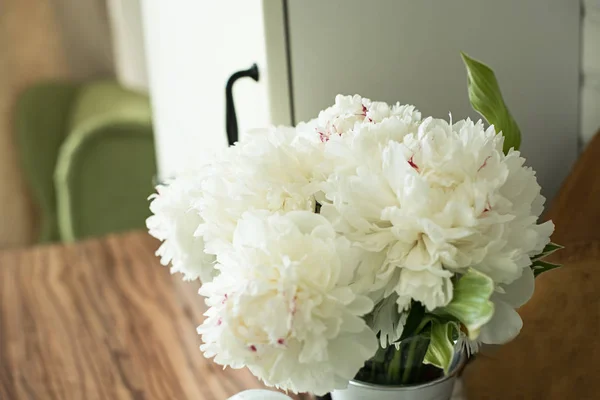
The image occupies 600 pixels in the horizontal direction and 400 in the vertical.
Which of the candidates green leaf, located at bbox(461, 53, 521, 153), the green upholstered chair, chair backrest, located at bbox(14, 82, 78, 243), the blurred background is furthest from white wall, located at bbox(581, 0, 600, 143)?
chair backrest, located at bbox(14, 82, 78, 243)

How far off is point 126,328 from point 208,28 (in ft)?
1.39

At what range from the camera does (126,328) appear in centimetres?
102

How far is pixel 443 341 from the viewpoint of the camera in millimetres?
521

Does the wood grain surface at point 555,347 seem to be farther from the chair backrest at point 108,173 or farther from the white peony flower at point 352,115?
the chair backrest at point 108,173

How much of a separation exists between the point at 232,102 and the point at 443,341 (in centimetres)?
39

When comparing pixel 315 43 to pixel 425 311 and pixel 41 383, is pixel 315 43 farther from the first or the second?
pixel 41 383

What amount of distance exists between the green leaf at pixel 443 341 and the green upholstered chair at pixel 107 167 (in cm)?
122

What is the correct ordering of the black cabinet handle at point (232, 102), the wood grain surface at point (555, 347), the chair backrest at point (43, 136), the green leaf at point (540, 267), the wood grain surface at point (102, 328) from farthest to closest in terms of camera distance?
the chair backrest at point (43, 136) < the wood grain surface at point (102, 328) < the black cabinet handle at point (232, 102) < the wood grain surface at point (555, 347) < the green leaf at point (540, 267)

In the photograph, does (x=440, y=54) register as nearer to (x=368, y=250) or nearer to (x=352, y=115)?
(x=352, y=115)

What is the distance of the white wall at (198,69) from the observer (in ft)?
2.65

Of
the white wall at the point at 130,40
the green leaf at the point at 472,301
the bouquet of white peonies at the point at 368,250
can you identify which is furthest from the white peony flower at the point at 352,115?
the white wall at the point at 130,40

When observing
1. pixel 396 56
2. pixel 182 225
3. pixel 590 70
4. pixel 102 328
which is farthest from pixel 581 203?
pixel 102 328

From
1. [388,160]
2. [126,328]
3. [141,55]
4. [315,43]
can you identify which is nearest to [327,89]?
[315,43]

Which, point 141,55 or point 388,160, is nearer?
point 388,160
